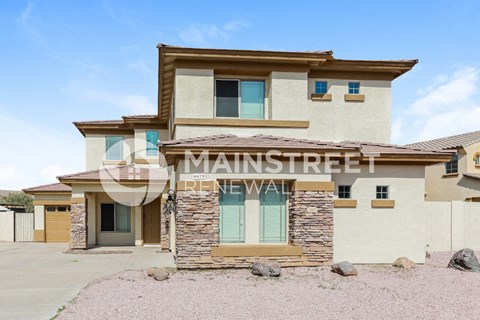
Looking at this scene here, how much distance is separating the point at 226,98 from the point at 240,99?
548mm

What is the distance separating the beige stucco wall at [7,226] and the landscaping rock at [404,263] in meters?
22.3

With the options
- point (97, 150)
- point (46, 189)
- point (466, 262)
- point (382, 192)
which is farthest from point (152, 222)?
point (466, 262)

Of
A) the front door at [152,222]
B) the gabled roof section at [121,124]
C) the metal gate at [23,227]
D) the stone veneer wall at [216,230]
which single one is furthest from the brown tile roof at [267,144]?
the metal gate at [23,227]

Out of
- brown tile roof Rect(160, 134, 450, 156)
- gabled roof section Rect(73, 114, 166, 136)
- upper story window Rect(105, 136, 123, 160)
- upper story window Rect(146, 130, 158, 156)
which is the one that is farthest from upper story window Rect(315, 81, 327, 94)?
upper story window Rect(105, 136, 123, 160)

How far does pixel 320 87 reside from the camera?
14.6 metres

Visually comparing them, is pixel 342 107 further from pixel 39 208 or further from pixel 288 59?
pixel 39 208

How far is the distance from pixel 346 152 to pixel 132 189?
33.9 feet

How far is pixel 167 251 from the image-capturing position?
15898 mm

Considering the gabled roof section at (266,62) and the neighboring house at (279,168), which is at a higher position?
the gabled roof section at (266,62)

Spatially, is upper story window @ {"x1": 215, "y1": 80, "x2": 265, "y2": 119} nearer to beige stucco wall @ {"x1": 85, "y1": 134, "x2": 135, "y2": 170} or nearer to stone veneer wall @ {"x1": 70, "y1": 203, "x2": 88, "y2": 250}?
stone veneer wall @ {"x1": 70, "y1": 203, "x2": 88, "y2": 250}

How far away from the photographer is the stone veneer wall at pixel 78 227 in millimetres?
16281

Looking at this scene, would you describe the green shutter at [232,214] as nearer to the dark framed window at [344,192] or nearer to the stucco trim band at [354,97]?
the dark framed window at [344,192]

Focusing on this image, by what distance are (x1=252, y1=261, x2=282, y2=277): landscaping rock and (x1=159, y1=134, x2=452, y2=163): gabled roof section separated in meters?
3.50

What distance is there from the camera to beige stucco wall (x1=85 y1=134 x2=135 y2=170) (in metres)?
20.6
